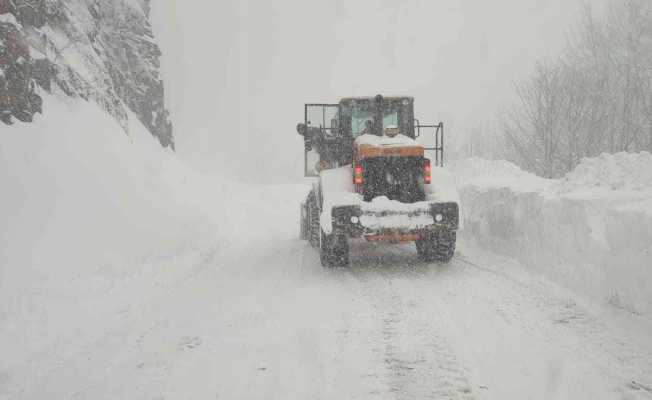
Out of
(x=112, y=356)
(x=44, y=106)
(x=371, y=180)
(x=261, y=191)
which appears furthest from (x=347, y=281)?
(x=261, y=191)

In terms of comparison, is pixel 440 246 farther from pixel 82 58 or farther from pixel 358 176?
pixel 82 58

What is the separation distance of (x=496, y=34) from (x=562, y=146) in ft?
464

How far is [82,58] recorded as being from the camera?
44.9 feet

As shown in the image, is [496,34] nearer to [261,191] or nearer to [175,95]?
[175,95]

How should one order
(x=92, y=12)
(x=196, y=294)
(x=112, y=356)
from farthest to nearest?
1. (x=92, y=12)
2. (x=196, y=294)
3. (x=112, y=356)

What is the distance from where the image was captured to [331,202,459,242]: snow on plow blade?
6.86 meters

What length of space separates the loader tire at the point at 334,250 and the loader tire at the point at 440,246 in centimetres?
117

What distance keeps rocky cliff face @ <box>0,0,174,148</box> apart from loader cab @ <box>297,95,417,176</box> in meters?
5.18

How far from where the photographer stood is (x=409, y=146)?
718cm

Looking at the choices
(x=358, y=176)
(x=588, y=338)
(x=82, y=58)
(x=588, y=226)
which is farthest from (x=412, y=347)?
(x=82, y=58)

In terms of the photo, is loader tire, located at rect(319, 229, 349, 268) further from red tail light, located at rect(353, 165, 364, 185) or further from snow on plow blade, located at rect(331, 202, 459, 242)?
red tail light, located at rect(353, 165, 364, 185)

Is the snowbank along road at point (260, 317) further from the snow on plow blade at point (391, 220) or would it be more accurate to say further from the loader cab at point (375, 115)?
the loader cab at point (375, 115)

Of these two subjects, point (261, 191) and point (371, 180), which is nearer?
point (371, 180)

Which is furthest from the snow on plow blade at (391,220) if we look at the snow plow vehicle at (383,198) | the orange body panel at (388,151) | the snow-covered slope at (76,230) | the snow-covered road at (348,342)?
the snow-covered slope at (76,230)
